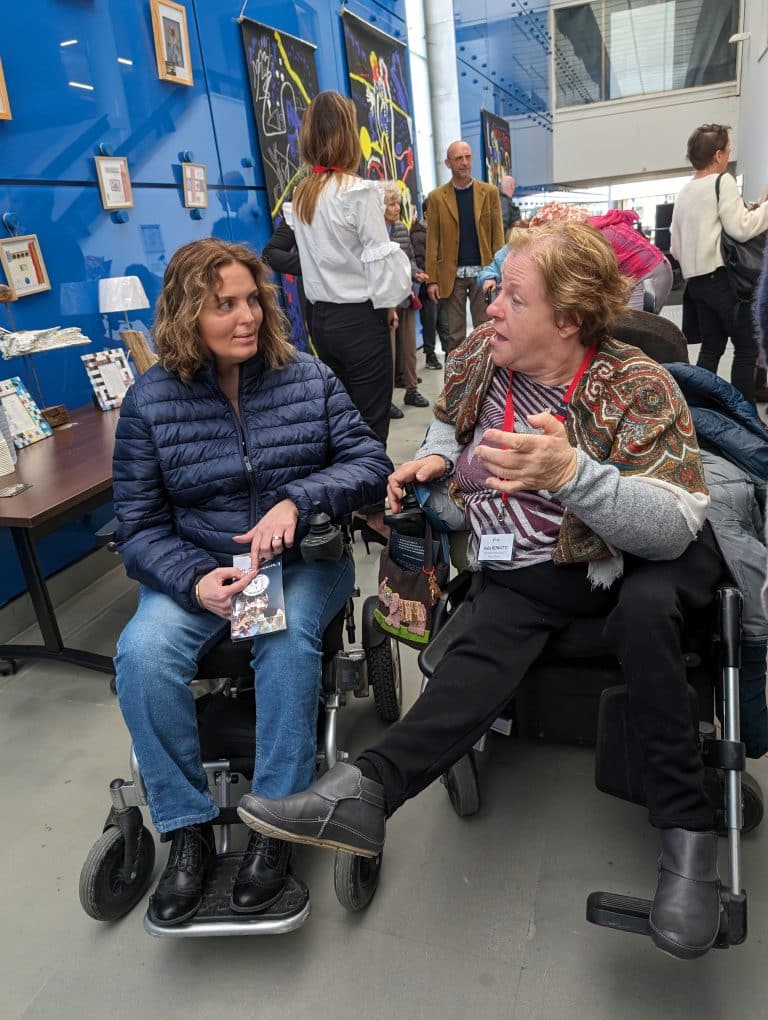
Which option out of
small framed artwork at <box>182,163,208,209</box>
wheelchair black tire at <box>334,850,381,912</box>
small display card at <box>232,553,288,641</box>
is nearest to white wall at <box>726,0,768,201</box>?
small framed artwork at <box>182,163,208,209</box>

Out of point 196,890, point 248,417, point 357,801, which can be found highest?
point 248,417

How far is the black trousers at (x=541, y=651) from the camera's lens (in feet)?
4.24

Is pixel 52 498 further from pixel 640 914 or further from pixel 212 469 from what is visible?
pixel 640 914

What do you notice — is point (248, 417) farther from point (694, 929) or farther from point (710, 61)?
point (710, 61)

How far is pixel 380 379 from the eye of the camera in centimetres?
342

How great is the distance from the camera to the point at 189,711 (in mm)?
1527

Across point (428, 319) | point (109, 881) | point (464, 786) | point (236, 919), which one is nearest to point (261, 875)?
point (236, 919)

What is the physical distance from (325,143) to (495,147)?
7.65 m

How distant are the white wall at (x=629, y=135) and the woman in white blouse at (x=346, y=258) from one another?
1181 centimetres

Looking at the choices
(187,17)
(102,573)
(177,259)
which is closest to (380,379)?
(102,573)

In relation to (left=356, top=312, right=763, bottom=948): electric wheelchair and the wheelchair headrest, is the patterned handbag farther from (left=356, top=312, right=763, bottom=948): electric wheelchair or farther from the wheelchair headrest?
the wheelchair headrest

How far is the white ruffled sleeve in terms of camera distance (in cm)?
308

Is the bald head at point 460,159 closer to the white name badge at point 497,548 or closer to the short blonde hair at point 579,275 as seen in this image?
the short blonde hair at point 579,275

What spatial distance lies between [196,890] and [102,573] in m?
2.12
